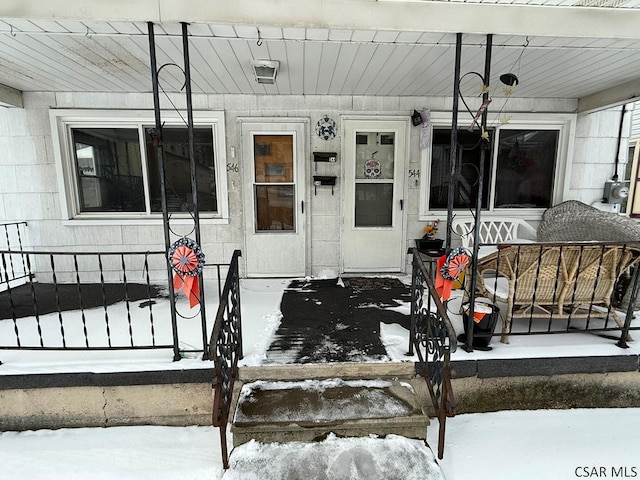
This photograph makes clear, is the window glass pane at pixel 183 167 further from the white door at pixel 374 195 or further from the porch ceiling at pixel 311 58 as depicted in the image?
the white door at pixel 374 195

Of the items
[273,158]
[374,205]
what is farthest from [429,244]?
[273,158]

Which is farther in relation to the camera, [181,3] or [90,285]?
[90,285]

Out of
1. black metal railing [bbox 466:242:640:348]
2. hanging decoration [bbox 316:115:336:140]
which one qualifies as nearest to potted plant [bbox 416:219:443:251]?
black metal railing [bbox 466:242:640:348]

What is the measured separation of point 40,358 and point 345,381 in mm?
2152

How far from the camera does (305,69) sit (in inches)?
124

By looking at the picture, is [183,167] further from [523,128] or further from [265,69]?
[523,128]

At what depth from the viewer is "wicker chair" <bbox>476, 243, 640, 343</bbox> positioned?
233 cm

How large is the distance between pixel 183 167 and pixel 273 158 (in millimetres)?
1153

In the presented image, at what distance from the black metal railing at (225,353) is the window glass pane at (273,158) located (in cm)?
198

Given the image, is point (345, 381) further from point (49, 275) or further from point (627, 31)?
point (49, 275)

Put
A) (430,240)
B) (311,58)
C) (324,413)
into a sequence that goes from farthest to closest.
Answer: (430,240) < (311,58) < (324,413)

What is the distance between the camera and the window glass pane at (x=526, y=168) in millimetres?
4301

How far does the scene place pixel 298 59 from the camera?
2910 millimetres

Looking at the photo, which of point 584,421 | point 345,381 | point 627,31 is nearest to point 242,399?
point 345,381
